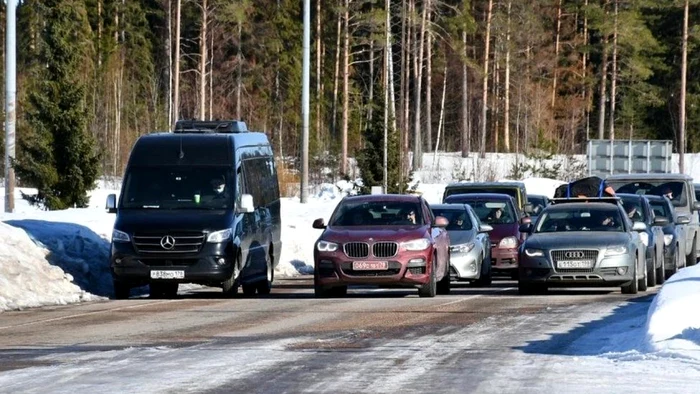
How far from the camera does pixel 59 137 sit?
48656 millimetres

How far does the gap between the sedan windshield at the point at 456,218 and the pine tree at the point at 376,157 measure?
2173 cm

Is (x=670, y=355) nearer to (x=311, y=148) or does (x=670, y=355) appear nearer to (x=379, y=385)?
(x=379, y=385)

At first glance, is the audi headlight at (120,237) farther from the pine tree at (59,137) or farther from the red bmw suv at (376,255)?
the pine tree at (59,137)

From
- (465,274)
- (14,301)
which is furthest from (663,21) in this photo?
(14,301)

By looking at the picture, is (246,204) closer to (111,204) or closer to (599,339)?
(111,204)

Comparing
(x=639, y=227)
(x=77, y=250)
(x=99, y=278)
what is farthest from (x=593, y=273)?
(x=77, y=250)

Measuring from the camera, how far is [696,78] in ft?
337

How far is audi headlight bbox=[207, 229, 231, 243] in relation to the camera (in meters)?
24.0

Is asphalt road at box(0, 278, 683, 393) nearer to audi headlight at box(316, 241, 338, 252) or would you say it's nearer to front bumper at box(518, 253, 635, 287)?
front bumper at box(518, 253, 635, 287)

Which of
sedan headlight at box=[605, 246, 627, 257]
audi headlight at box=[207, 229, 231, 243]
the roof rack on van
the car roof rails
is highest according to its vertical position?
the roof rack on van

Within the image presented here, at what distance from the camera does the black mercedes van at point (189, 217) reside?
2391 cm

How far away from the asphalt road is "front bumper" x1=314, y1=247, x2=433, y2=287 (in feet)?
1.37

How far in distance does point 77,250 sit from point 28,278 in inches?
123

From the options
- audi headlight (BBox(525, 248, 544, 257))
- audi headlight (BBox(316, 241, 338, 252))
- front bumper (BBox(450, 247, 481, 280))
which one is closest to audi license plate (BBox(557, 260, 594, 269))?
audi headlight (BBox(525, 248, 544, 257))
